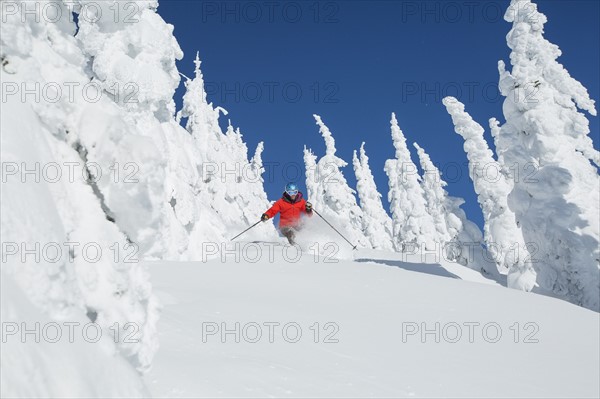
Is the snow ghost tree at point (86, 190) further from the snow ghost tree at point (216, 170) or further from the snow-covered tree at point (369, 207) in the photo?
the snow-covered tree at point (369, 207)

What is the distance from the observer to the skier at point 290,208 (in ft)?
45.0

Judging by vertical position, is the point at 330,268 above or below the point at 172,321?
above

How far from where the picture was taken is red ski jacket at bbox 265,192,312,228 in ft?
45.3

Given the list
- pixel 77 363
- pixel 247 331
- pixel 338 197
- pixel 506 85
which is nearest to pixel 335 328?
pixel 247 331

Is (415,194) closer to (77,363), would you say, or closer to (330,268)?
(330,268)

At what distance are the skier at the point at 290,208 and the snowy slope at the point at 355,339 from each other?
4022mm

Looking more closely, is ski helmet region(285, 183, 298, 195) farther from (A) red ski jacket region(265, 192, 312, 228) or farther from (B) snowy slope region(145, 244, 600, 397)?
(B) snowy slope region(145, 244, 600, 397)

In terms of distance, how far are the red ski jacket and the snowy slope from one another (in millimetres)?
4028

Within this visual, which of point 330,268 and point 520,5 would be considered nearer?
Answer: point 330,268

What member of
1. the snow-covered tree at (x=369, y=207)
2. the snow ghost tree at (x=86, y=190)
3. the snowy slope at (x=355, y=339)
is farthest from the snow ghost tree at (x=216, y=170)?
the snow ghost tree at (x=86, y=190)

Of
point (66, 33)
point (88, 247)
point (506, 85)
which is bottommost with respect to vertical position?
point (88, 247)

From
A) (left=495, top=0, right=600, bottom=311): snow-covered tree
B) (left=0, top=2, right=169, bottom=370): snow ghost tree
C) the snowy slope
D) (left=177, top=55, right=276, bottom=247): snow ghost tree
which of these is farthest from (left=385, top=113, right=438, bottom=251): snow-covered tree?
(left=0, top=2, right=169, bottom=370): snow ghost tree

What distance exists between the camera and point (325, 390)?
4188 mm

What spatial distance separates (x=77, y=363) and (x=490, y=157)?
85.4 ft
